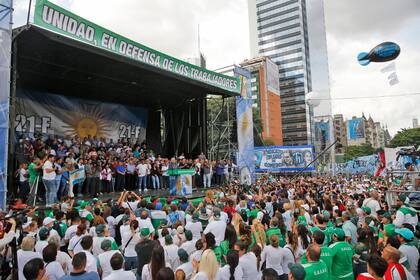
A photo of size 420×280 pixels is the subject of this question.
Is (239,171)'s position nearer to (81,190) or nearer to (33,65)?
(81,190)

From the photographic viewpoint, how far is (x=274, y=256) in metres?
3.98

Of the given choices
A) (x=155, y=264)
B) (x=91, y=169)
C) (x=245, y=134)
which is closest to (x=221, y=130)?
(x=245, y=134)

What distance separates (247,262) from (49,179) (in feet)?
24.7

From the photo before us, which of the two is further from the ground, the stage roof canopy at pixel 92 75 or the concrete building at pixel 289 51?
the concrete building at pixel 289 51

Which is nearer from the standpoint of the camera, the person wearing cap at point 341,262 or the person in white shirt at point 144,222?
the person wearing cap at point 341,262

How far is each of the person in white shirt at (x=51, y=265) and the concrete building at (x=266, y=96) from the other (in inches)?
2536

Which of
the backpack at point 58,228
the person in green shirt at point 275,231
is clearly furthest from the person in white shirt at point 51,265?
the person in green shirt at point 275,231

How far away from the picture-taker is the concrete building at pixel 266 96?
67.6 metres

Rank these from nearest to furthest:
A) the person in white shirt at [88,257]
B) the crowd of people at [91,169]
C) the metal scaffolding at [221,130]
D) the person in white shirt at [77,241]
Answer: the person in white shirt at [88,257] < the person in white shirt at [77,241] < the crowd of people at [91,169] < the metal scaffolding at [221,130]

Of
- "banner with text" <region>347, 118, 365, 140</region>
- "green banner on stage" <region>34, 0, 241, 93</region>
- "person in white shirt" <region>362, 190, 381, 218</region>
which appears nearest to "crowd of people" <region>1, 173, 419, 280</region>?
"person in white shirt" <region>362, 190, 381, 218</region>

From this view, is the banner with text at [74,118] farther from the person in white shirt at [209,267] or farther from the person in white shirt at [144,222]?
the person in white shirt at [209,267]

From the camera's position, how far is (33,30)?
335 inches

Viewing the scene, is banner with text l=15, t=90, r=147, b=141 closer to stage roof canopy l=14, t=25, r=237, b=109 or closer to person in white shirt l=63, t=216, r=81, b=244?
stage roof canopy l=14, t=25, r=237, b=109

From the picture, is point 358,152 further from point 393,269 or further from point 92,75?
point 393,269
